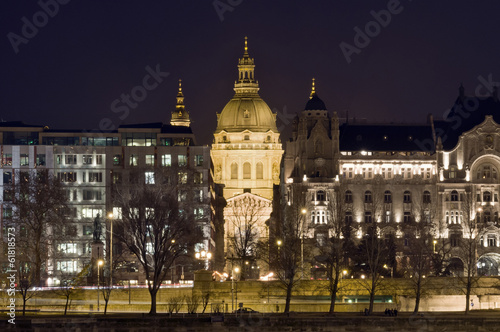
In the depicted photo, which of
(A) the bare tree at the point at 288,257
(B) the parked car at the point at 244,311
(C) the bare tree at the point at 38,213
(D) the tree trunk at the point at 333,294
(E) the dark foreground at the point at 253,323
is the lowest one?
(E) the dark foreground at the point at 253,323

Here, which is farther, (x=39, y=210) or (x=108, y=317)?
(x=39, y=210)

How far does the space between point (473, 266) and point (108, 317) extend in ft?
158

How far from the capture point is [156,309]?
141m

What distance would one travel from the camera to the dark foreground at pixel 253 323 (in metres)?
124

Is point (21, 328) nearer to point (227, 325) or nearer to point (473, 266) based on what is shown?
point (227, 325)

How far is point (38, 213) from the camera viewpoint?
17700 cm

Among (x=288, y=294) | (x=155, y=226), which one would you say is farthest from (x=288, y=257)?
(x=288, y=294)

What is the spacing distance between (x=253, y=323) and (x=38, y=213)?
56179mm

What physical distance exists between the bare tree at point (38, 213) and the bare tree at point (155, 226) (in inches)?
313

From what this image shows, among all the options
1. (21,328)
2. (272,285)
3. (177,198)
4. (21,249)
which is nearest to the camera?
(21,328)

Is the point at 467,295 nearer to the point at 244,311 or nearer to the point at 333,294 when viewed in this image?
the point at 333,294

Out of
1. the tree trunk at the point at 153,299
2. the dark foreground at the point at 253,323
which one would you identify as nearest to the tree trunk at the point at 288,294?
the dark foreground at the point at 253,323

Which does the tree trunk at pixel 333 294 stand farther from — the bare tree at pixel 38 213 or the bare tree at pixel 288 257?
the bare tree at pixel 38 213

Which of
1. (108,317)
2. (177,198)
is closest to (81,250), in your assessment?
(177,198)
